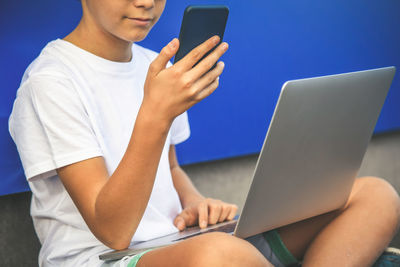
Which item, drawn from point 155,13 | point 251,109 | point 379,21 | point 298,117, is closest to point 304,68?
point 251,109

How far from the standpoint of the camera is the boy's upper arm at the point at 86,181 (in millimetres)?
870

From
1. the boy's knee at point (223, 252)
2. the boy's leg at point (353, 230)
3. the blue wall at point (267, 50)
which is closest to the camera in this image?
the boy's knee at point (223, 252)

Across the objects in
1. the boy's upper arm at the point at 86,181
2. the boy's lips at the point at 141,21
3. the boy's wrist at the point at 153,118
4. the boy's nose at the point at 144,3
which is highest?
the boy's nose at the point at 144,3

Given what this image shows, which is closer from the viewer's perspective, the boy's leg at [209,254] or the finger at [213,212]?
the boy's leg at [209,254]

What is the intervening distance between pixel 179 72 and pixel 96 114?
259 mm

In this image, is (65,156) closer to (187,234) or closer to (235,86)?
(187,234)

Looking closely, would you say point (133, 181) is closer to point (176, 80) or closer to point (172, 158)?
point (176, 80)

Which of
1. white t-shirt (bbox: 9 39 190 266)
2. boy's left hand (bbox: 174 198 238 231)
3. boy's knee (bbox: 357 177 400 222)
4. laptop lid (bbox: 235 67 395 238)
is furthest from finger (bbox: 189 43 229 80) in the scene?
boy's knee (bbox: 357 177 400 222)

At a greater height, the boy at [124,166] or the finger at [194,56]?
the finger at [194,56]

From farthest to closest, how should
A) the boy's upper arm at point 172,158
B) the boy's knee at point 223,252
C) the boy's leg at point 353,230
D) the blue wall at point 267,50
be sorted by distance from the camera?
the blue wall at point 267,50 → the boy's upper arm at point 172,158 → the boy's leg at point 353,230 → the boy's knee at point 223,252

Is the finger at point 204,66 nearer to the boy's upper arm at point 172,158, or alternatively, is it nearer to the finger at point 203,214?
the finger at point 203,214

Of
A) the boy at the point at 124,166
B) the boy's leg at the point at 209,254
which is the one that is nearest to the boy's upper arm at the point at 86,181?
the boy at the point at 124,166

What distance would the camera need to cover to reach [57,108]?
3.01 ft

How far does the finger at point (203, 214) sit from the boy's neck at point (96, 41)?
323 mm
